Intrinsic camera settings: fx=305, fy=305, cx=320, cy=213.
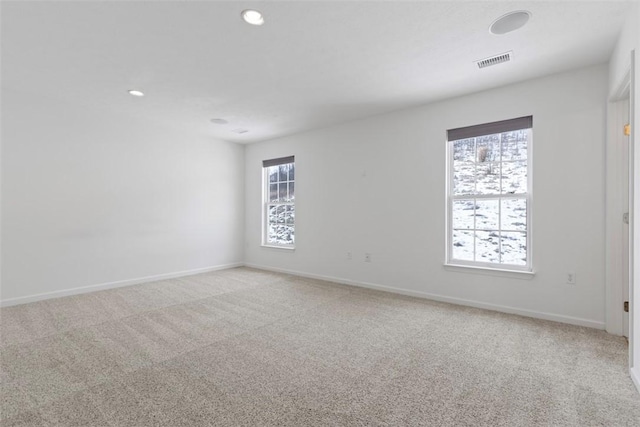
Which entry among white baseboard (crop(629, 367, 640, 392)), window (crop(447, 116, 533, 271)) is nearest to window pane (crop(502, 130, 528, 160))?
window (crop(447, 116, 533, 271))

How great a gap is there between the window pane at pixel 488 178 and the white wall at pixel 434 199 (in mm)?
399

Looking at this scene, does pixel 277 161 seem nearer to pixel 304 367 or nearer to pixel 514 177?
pixel 514 177

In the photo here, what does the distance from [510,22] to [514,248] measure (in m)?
2.33

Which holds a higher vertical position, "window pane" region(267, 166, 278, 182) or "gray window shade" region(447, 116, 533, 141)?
"gray window shade" region(447, 116, 533, 141)

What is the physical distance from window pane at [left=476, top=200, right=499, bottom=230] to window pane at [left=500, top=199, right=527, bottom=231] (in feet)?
0.27

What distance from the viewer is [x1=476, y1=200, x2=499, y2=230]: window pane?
11.9ft

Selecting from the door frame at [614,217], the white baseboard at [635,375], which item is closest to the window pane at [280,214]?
the door frame at [614,217]

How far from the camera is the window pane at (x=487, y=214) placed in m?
3.64

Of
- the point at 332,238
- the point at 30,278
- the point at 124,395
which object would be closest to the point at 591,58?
the point at 332,238

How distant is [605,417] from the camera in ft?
5.62

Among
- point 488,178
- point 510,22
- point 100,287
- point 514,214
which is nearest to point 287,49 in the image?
point 510,22

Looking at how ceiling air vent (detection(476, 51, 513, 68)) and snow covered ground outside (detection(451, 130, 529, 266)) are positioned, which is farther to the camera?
snow covered ground outside (detection(451, 130, 529, 266))

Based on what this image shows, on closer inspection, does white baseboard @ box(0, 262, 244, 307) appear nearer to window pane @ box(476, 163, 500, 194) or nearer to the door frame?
window pane @ box(476, 163, 500, 194)

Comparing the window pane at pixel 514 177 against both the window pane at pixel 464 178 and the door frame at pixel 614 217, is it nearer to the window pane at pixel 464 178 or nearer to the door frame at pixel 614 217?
the window pane at pixel 464 178
